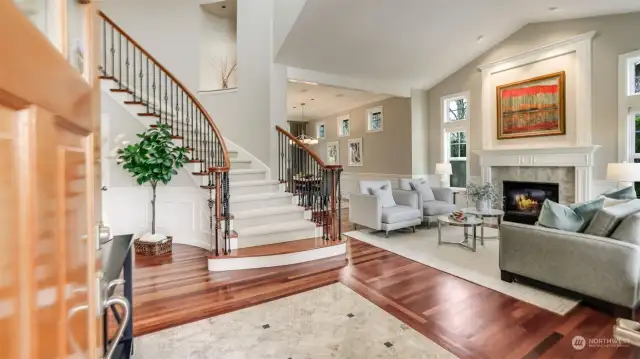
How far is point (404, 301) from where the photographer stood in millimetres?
2770

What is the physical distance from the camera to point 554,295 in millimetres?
2840

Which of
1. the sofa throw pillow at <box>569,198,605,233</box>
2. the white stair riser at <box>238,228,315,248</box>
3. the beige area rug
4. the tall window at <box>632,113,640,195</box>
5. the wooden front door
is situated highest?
the tall window at <box>632,113,640,195</box>

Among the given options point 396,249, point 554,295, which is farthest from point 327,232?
point 554,295

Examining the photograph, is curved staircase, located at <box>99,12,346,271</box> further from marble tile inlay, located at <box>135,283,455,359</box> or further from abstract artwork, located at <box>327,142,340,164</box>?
abstract artwork, located at <box>327,142,340,164</box>

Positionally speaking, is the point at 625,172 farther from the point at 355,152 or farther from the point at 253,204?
the point at 355,152

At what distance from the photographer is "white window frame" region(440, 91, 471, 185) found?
6.86m

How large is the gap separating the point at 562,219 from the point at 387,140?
5.63 m

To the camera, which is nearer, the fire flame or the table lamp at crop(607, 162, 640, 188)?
the table lamp at crop(607, 162, 640, 188)

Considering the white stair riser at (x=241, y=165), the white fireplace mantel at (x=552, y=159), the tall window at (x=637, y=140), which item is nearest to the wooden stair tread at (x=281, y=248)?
the white stair riser at (x=241, y=165)

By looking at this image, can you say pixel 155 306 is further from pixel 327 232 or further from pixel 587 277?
pixel 587 277

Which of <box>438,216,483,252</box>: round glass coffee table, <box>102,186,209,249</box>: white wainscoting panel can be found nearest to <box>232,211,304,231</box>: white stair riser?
<box>102,186,209,249</box>: white wainscoting panel

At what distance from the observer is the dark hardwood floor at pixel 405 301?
2.15 metres

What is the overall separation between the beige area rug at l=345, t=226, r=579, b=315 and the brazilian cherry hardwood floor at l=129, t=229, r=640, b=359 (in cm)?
14

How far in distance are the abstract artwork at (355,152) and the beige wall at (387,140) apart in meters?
0.13
